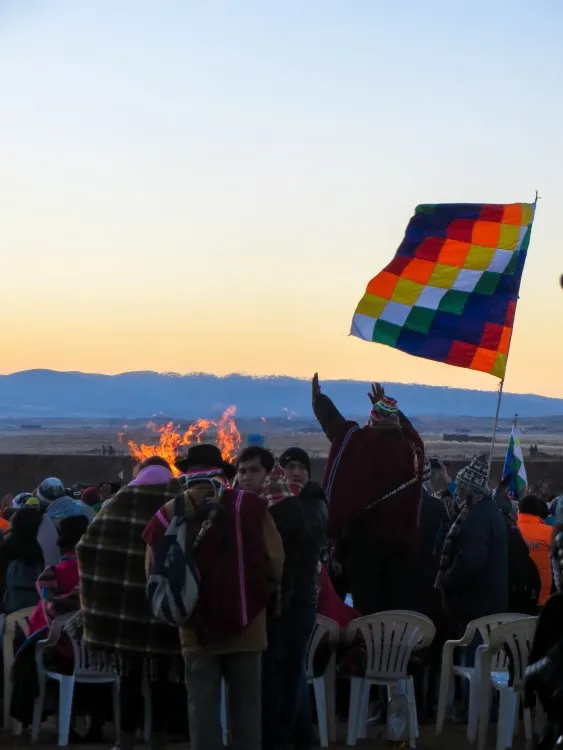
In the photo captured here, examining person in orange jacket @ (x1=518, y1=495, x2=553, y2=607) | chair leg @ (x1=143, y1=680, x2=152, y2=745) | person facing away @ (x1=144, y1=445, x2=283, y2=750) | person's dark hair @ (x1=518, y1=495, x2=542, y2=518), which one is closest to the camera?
person facing away @ (x1=144, y1=445, x2=283, y2=750)

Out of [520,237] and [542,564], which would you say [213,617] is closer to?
[542,564]

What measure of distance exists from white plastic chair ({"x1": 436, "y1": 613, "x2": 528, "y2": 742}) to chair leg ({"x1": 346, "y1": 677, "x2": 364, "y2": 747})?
55 cm

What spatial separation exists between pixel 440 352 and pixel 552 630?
682 cm

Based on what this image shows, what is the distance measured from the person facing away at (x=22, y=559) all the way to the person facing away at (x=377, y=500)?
1.99 meters

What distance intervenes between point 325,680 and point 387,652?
1.37ft

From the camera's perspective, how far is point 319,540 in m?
7.47

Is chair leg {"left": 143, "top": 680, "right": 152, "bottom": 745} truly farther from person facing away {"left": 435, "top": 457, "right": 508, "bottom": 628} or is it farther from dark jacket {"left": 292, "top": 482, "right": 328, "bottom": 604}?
person facing away {"left": 435, "top": 457, "right": 508, "bottom": 628}

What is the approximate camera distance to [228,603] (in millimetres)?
6406

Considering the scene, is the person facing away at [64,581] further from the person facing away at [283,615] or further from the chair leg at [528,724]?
the chair leg at [528,724]

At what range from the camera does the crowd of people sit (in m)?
6.46

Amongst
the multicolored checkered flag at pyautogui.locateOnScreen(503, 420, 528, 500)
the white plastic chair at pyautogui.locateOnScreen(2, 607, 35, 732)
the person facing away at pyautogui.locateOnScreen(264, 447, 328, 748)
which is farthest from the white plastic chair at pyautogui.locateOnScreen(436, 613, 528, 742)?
the multicolored checkered flag at pyautogui.locateOnScreen(503, 420, 528, 500)

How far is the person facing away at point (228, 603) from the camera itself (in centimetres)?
640

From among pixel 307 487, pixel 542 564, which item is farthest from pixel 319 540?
pixel 542 564

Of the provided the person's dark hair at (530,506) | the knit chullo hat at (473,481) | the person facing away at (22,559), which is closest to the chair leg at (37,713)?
the person facing away at (22,559)
